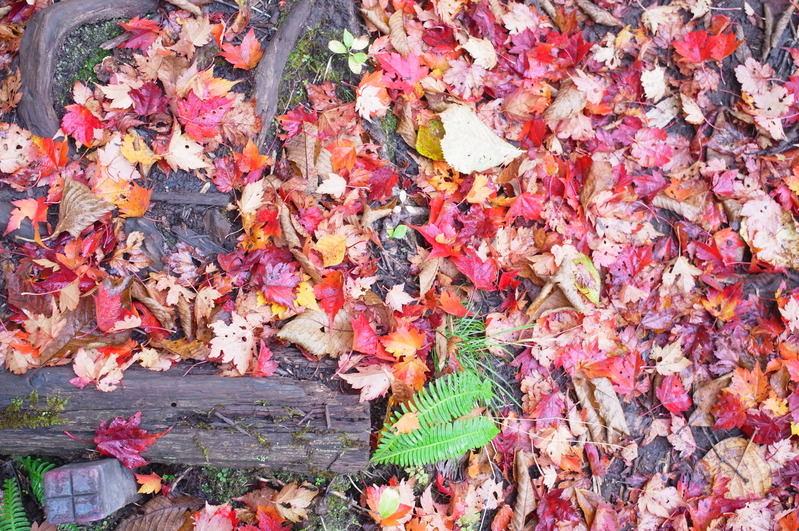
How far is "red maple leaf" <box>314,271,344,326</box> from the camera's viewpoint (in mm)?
2854

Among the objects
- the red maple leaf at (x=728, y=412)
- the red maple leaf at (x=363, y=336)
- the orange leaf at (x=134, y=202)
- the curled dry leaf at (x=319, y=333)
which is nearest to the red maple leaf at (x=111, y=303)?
the orange leaf at (x=134, y=202)

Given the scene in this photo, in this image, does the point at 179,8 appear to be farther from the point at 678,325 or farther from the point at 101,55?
the point at 678,325

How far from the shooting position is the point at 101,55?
118 inches

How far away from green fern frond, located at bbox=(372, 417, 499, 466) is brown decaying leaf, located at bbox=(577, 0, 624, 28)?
287 cm

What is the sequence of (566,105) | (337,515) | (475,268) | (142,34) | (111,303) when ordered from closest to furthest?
(111,303) → (337,515) → (142,34) → (475,268) → (566,105)

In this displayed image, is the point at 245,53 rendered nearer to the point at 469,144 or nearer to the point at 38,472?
the point at 469,144

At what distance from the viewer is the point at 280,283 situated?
9.23ft

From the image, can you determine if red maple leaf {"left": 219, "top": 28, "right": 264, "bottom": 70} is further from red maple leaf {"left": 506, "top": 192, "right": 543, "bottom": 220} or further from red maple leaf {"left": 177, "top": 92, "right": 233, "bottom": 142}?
red maple leaf {"left": 506, "top": 192, "right": 543, "bottom": 220}

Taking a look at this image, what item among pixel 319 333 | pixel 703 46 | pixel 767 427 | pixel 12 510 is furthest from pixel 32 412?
pixel 703 46

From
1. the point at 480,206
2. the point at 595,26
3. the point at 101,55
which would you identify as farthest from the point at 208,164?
the point at 595,26

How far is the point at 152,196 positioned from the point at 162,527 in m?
1.77

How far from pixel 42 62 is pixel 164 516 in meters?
2.55

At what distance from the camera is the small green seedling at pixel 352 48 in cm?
318

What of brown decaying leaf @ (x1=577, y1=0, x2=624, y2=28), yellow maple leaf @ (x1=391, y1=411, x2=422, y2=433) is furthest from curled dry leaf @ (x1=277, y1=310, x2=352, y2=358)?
brown decaying leaf @ (x1=577, y1=0, x2=624, y2=28)
